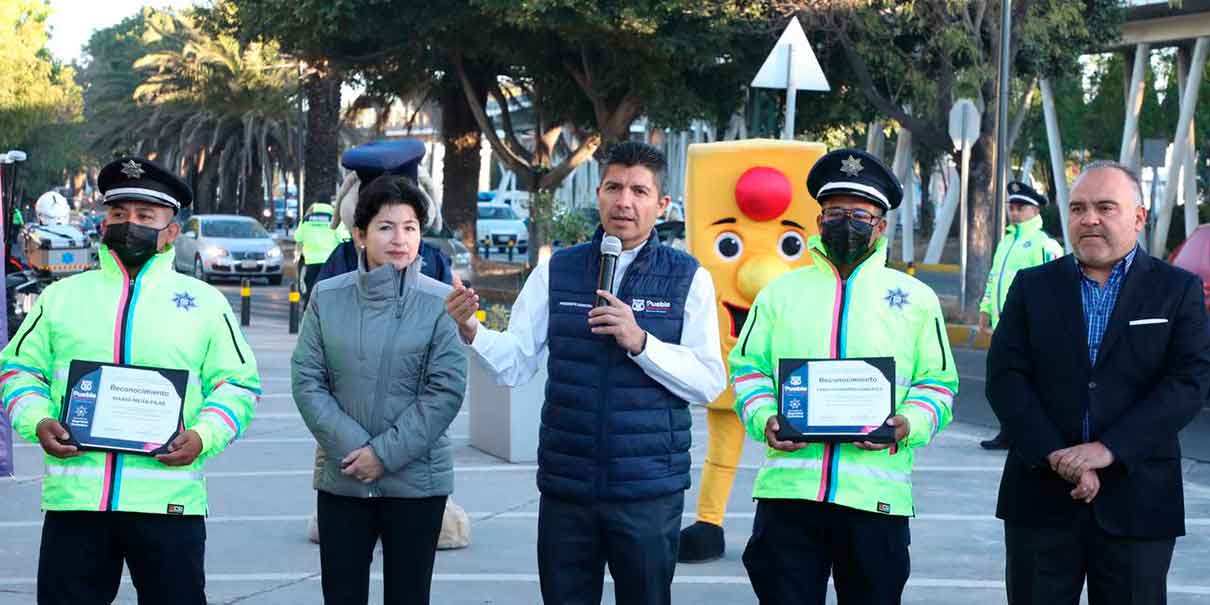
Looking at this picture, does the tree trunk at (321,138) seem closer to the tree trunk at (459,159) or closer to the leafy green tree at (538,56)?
the leafy green tree at (538,56)

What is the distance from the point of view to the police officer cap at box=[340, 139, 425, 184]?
6.78 m

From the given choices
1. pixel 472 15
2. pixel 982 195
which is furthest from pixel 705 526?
pixel 472 15

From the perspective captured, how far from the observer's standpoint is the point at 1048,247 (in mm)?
11562

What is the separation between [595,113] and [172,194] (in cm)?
2676

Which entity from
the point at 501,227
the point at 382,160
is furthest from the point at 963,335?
the point at 501,227

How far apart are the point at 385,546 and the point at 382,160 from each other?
1950mm

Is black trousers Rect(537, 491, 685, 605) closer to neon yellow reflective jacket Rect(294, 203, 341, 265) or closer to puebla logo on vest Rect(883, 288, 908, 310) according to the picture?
puebla logo on vest Rect(883, 288, 908, 310)

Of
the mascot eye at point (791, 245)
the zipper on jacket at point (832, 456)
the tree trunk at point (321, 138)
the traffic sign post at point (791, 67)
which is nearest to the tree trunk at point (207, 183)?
the tree trunk at point (321, 138)

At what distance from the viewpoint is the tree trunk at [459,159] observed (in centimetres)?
3278

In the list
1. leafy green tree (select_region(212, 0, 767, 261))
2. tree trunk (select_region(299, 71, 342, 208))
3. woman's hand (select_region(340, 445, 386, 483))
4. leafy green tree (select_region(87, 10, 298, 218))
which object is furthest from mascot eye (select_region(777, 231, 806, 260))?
leafy green tree (select_region(87, 10, 298, 218))

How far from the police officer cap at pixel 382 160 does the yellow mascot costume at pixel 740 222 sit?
5.53 ft

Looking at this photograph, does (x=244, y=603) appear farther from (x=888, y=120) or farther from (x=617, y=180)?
(x=888, y=120)

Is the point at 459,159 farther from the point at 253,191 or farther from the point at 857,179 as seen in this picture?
the point at 857,179

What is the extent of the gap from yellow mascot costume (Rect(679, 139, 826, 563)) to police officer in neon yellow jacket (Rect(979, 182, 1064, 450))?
3790 millimetres
